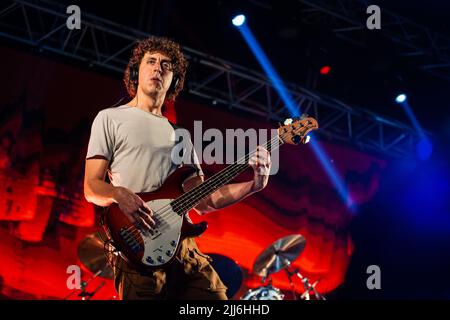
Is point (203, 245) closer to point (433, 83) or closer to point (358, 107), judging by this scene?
point (358, 107)

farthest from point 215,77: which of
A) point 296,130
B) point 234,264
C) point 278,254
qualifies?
point 296,130

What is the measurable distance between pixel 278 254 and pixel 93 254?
7.35 ft

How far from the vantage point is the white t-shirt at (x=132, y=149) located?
2.52 metres

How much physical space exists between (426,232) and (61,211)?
5.91m

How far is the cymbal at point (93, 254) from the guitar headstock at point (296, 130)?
2.94 metres

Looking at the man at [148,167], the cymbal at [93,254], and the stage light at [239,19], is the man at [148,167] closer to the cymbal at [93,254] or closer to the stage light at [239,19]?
Result: the cymbal at [93,254]

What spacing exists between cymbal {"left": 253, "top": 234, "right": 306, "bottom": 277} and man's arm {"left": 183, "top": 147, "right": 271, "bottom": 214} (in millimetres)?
3622

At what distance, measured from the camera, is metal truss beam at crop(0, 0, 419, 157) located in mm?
6699

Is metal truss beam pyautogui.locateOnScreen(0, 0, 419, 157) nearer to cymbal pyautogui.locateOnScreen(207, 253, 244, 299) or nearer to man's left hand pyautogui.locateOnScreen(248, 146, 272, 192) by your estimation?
cymbal pyautogui.locateOnScreen(207, 253, 244, 299)

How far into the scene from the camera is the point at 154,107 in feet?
9.21
